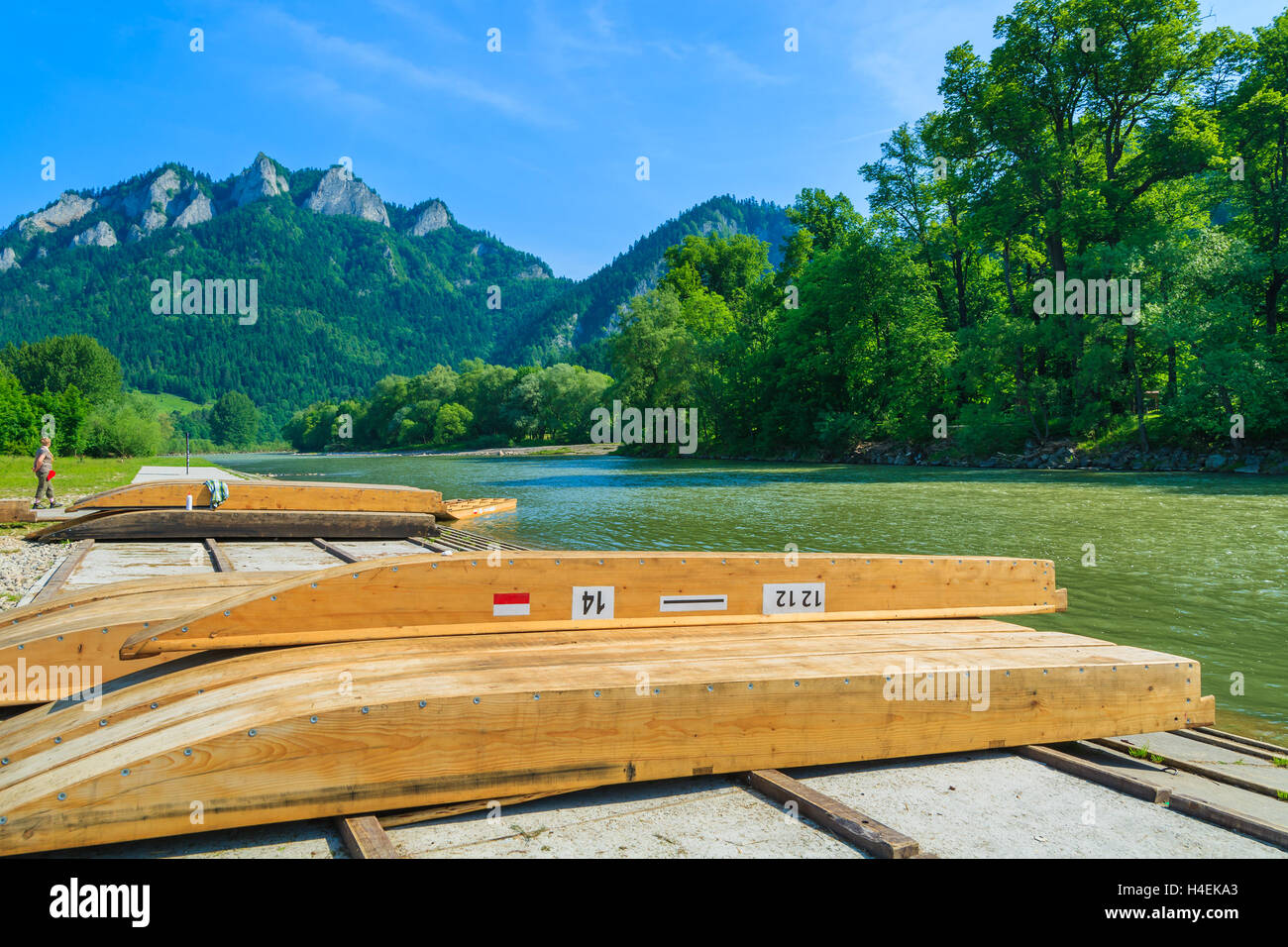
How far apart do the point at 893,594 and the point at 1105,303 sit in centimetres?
3793

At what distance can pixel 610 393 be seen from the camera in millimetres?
79375

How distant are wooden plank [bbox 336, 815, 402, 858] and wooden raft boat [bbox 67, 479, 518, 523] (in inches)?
482

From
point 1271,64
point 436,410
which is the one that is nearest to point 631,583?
point 1271,64

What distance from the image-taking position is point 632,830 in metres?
3.15

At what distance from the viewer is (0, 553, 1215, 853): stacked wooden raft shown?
9.45ft

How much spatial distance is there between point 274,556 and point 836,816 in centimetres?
1068

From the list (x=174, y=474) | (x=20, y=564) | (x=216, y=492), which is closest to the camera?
(x=20, y=564)

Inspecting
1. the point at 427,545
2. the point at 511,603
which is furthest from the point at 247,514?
the point at 511,603

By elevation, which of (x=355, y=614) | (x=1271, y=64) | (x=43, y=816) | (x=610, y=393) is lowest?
(x=43, y=816)

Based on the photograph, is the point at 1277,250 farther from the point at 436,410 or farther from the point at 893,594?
the point at 436,410

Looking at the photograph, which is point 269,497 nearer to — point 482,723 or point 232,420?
point 482,723

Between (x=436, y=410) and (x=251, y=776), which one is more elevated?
(x=436, y=410)

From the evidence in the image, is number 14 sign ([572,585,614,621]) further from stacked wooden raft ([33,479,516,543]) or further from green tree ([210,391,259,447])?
green tree ([210,391,259,447])

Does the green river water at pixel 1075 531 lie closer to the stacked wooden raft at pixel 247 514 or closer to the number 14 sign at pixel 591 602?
the stacked wooden raft at pixel 247 514
